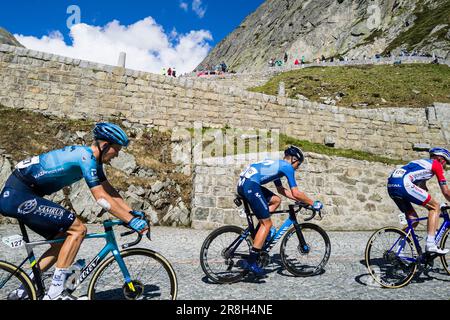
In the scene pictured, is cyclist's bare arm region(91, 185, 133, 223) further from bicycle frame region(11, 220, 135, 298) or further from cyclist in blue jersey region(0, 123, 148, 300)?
bicycle frame region(11, 220, 135, 298)

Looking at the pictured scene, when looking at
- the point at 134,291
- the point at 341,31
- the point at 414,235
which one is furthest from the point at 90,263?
the point at 341,31

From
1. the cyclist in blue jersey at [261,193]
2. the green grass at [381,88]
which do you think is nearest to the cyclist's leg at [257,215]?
the cyclist in blue jersey at [261,193]

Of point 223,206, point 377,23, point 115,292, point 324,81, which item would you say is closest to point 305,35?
point 377,23

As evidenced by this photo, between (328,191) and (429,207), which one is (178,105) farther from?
(429,207)

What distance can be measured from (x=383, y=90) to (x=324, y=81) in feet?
17.6

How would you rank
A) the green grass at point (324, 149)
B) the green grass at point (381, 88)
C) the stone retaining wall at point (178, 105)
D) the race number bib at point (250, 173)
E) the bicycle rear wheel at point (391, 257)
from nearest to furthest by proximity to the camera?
1. the bicycle rear wheel at point (391, 257)
2. the race number bib at point (250, 173)
3. the stone retaining wall at point (178, 105)
4. the green grass at point (324, 149)
5. the green grass at point (381, 88)

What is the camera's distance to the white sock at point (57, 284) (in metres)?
3.20

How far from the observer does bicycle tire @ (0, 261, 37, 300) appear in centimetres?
311

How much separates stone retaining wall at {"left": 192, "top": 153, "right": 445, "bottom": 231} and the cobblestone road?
251 cm

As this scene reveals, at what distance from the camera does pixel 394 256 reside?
504 centimetres

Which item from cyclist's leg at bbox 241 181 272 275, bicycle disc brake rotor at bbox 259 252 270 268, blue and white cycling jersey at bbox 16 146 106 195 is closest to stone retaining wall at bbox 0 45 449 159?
cyclist's leg at bbox 241 181 272 275

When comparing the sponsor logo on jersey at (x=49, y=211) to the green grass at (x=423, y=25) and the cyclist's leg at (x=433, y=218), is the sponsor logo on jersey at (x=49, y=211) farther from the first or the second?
the green grass at (x=423, y=25)

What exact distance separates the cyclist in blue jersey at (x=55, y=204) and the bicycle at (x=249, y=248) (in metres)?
1.85

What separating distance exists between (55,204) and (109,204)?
623mm
